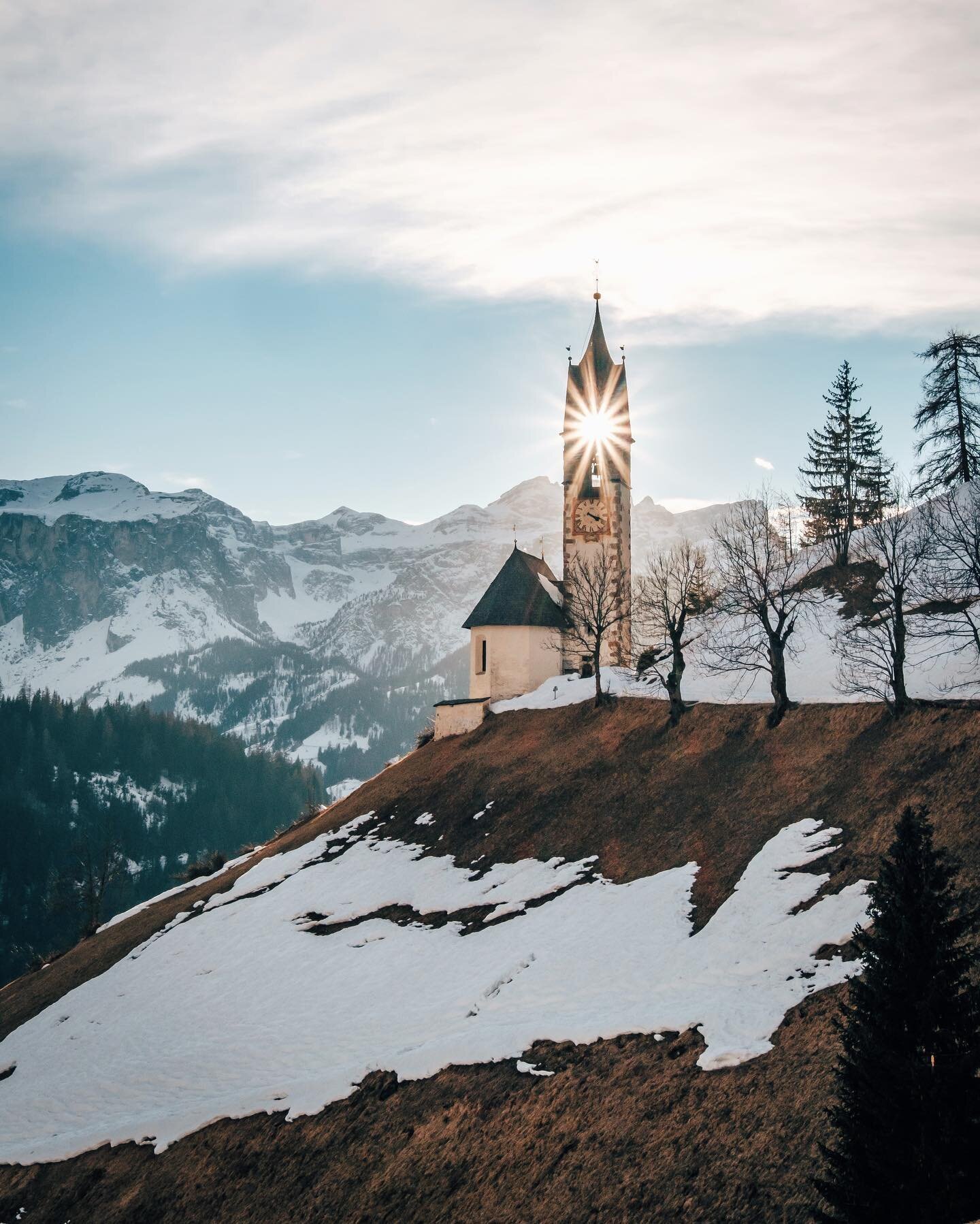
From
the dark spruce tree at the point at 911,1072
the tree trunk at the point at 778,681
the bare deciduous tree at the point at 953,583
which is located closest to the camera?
the dark spruce tree at the point at 911,1072

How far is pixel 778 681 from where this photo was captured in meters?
41.6

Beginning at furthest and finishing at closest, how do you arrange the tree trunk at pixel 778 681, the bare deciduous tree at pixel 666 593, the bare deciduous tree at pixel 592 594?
the bare deciduous tree at pixel 592 594, the bare deciduous tree at pixel 666 593, the tree trunk at pixel 778 681

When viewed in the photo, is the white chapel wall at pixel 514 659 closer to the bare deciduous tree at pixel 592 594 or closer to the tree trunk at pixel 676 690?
the bare deciduous tree at pixel 592 594

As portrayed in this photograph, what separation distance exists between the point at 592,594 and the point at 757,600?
19818mm

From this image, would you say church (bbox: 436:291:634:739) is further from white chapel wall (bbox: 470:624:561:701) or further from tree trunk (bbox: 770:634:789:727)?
tree trunk (bbox: 770:634:789:727)

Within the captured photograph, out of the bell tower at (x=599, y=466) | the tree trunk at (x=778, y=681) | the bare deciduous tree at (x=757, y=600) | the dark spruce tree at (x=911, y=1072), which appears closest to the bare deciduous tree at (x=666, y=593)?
the bare deciduous tree at (x=757, y=600)

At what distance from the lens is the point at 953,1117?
1424 centimetres

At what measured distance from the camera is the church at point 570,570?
6444cm

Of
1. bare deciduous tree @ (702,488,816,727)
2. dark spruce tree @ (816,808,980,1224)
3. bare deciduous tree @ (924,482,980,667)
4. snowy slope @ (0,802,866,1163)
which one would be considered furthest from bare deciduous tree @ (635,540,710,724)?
dark spruce tree @ (816,808,980,1224)

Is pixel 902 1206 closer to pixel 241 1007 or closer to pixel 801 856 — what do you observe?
pixel 801 856

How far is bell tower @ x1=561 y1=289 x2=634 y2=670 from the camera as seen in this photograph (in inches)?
2768

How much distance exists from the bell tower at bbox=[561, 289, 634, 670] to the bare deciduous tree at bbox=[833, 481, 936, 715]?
747 inches

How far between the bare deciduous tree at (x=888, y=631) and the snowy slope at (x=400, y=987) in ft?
26.6

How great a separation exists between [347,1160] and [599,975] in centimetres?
879
